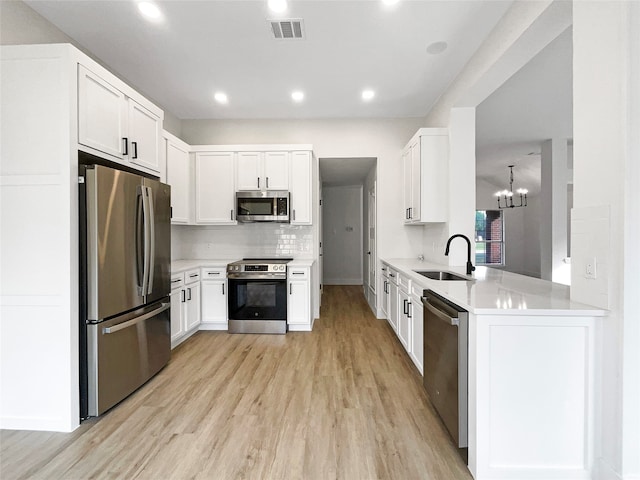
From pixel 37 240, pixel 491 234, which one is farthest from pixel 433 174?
pixel 491 234

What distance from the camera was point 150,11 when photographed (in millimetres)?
2348

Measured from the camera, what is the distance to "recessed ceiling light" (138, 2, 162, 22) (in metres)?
2.29

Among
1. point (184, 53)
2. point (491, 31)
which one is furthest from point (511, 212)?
point (184, 53)

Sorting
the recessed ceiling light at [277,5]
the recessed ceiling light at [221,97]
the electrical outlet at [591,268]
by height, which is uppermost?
the recessed ceiling light at [221,97]

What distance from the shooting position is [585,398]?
151 centimetres

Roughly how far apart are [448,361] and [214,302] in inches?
121

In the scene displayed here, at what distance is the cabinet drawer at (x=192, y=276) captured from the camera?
3.61 m

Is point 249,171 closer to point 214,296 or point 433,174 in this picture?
point 214,296

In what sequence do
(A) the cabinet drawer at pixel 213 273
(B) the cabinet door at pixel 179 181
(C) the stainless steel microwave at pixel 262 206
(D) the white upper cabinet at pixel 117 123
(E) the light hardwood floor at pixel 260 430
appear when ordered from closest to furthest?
1. (E) the light hardwood floor at pixel 260 430
2. (D) the white upper cabinet at pixel 117 123
3. (B) the cabinet door at pixel 179 181
4. (A) the cabinet drawer at pixel 213 273
5. (C) the stainless steel microwave at pixel 262 206

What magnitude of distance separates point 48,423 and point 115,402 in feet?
1.20

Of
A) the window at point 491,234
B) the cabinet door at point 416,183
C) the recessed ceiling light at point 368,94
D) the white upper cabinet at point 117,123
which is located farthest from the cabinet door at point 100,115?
the window at point 491,234

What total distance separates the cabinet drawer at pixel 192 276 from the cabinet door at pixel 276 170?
4.77 feet

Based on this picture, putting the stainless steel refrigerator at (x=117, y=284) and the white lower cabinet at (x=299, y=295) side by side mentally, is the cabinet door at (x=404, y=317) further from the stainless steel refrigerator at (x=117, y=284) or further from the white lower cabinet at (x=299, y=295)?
the stainless steel refrigerator at (x=117, y=284)

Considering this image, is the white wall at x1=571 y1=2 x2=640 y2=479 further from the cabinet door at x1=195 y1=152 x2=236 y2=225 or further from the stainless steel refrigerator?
the cabinet door at x1=195 y1=152 x2=236 y2=225
